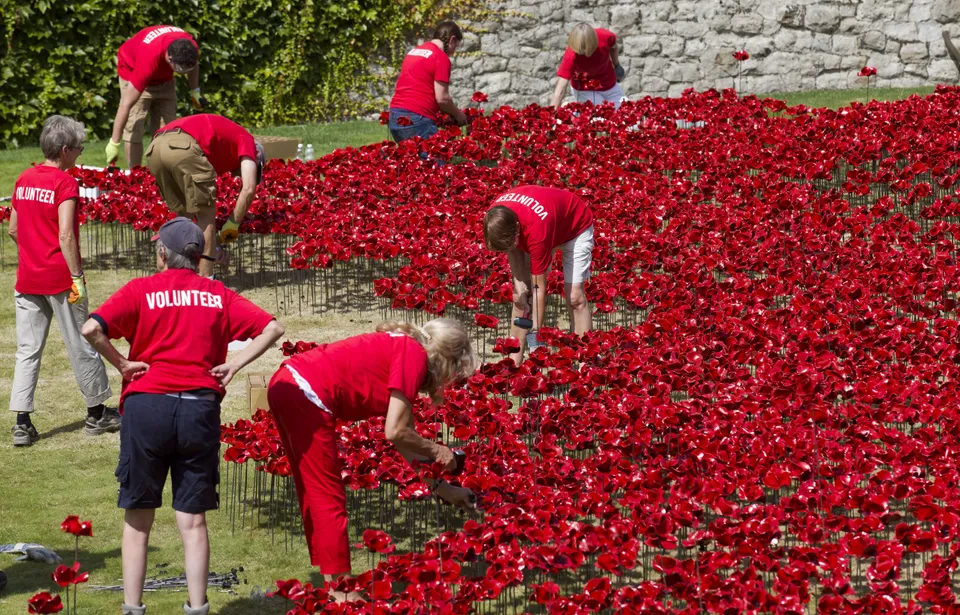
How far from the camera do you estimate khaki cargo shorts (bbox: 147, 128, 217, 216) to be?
394 inches

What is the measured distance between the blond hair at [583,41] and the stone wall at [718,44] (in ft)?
17.0

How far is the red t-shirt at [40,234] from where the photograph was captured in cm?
793

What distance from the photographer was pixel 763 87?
65.2 feet

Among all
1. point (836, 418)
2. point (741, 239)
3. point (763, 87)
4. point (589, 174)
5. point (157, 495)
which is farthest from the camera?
point (763, 87)

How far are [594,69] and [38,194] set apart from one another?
8195 millimetres

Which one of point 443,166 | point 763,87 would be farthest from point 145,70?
point 763,87

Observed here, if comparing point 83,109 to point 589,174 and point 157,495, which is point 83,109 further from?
point 157,495

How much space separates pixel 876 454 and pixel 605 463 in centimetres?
131

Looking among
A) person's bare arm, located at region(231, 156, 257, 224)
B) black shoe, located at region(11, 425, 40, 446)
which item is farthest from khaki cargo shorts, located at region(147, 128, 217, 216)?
black shoe, located at region(11, 425, 40, 446)

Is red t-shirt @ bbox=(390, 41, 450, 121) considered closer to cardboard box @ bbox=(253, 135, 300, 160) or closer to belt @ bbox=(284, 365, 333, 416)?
cardboard box @ bbox=(253, 135, 300, 160)

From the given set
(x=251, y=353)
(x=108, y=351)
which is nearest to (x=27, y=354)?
(x=108, y=351)

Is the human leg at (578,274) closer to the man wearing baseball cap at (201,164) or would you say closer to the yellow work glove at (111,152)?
the man wearing baseball cap at (201,164)

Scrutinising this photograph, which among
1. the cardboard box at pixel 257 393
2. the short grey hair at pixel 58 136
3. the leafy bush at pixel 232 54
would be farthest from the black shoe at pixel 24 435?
the leafy bush at pixel 232 54

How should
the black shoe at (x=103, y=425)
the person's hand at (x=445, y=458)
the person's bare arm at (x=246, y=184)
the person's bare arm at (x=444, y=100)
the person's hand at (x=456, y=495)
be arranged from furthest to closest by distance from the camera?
the person's bare arm at (x=444, y=100), the person's bare arm at (x=246, y=184), the black shoe at (x=103, y=425), the person's hand at (x=456, y=495), the person's hand at (x=445, y=458)
